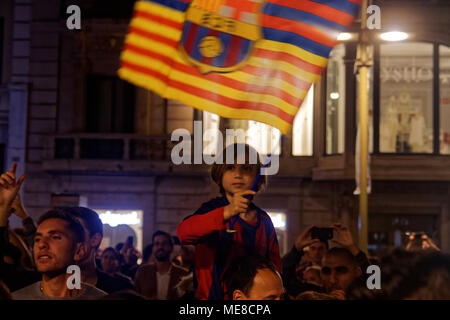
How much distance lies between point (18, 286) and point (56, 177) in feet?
46.1

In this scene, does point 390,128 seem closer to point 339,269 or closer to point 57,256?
point 339,269

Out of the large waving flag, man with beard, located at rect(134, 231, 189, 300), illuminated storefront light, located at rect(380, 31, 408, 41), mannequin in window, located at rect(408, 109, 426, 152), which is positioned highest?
illuminated storefront light, located at rect(380, 31, 408, 41)

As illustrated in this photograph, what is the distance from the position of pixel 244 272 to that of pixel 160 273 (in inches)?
192

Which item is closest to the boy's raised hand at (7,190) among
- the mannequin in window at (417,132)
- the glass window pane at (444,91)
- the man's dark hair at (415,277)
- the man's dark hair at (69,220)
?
the man's dark hair at (69,220)

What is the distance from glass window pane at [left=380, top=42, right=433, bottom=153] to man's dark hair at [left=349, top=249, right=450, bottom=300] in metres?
13.9

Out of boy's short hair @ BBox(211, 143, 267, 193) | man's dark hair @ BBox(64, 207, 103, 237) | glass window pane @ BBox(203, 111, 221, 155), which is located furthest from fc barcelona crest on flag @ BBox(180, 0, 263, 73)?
glass window pane @ BBox(203, 111, 221, 155)

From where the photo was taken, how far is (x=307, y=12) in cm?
505

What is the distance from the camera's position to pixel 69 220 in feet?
11.5

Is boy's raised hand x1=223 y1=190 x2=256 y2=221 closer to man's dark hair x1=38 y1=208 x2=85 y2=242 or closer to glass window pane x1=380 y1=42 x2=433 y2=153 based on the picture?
man's dark hair x1=38 y1=208 x2=85 y2=242

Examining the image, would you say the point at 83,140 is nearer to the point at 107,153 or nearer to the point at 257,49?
the point at 107,153

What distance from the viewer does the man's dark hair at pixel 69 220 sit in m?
3.49

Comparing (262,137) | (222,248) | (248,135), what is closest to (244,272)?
(222,248)

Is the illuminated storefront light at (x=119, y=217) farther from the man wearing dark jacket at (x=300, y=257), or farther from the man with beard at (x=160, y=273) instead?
the man wearing dark jacket at (x=300, y=257)

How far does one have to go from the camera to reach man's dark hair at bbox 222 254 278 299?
129 inches
